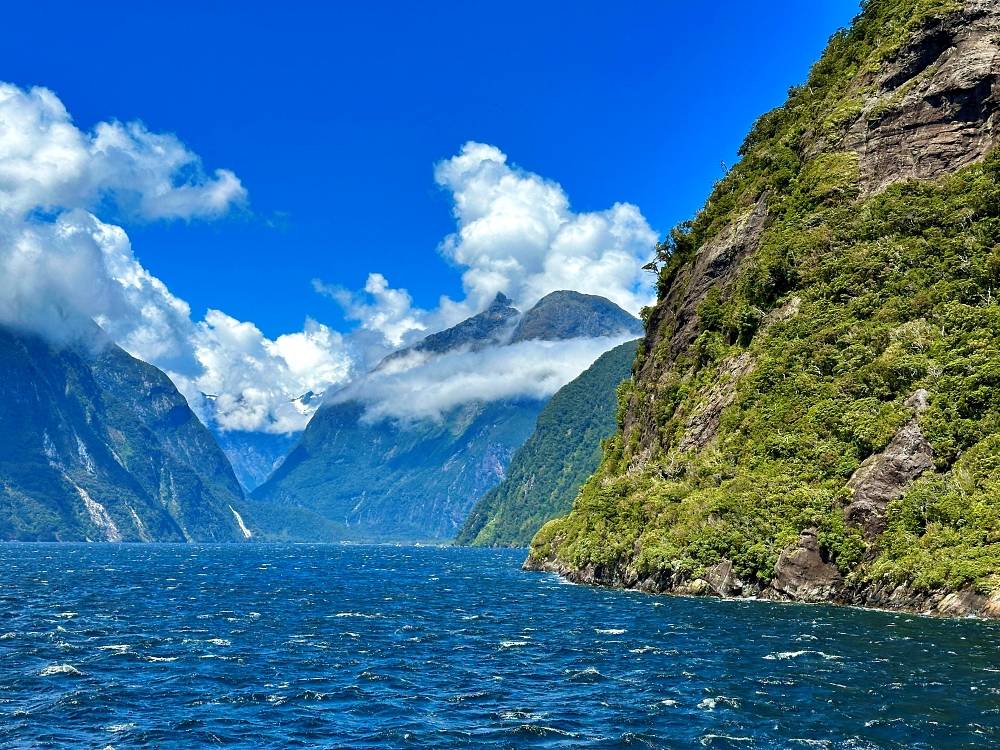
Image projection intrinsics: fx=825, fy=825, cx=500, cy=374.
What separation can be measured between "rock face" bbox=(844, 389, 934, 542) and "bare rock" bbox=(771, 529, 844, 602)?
3719mm

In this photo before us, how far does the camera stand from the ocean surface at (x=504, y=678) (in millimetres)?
31891

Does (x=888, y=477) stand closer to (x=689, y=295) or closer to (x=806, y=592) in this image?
(x=806, y=592)

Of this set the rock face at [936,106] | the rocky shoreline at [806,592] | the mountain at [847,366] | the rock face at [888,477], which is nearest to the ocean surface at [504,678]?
the rocky shoreline at [806,592]

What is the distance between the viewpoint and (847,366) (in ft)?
275

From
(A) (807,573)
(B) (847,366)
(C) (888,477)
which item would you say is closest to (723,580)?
(A) (807,573)

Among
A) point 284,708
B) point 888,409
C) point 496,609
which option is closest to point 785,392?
point 888,409

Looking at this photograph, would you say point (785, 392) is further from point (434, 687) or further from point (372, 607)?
point (434, 687)

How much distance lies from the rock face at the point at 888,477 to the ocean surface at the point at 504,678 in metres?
9.38

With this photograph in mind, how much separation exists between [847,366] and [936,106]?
3844cm

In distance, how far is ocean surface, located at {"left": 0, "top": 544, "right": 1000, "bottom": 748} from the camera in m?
31.9

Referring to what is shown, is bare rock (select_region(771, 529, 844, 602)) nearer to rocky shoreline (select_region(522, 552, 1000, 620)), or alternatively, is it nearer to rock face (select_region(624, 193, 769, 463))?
rocky shoreline (select_region(522, 552, 1000, 620))

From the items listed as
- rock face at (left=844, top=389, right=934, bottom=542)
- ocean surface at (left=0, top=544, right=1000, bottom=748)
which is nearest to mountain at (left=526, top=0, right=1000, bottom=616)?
rock face at (left=844, top=389, right=934, bottom=542)

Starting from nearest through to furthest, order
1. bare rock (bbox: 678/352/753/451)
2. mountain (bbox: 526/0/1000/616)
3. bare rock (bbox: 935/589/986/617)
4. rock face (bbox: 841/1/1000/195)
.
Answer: bare rock (bbox: 935/589/986/617) → mountain (bbox: 526/0/1000/616) → rock face (bbox: 841/1/1000/195) → bare rock (bbox: 678/352/753/451)

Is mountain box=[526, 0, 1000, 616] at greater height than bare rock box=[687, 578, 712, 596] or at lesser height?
greater
